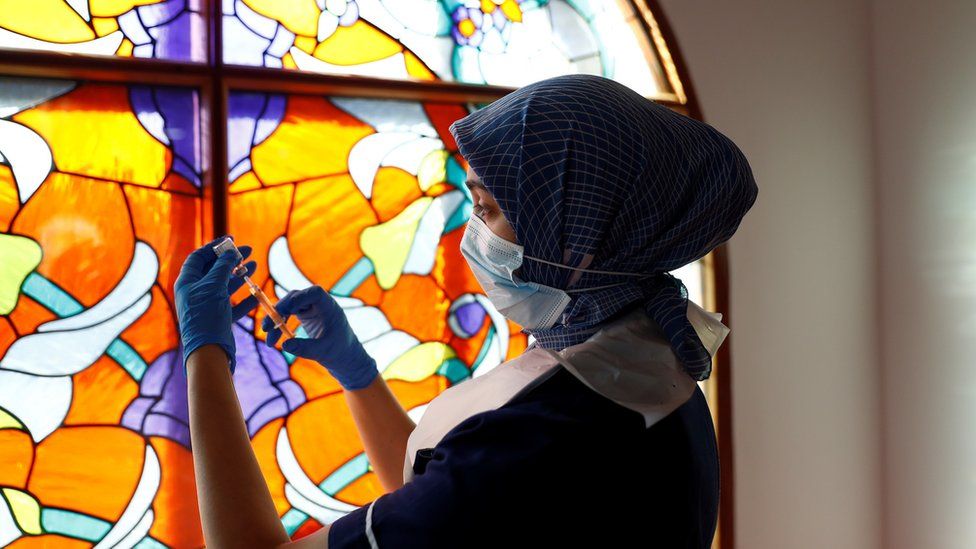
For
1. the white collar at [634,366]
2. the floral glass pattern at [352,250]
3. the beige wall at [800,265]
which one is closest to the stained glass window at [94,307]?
the floral glass pattern at [352,250]

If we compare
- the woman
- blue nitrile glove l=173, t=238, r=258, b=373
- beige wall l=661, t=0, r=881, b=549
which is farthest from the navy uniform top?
beige wall l=661, t=0, r=881, b=549

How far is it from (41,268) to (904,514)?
7.70 ft

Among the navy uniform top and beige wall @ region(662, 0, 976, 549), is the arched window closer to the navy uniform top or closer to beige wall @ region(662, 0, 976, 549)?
beige wall @ region(662, 0, 976, 549)

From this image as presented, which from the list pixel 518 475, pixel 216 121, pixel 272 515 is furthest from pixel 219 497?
pixel 216 121

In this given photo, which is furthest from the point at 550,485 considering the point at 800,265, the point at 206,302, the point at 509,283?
the point at 800,265

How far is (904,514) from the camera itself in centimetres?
237

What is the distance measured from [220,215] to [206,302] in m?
0.50

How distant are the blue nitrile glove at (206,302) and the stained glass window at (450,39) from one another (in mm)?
590

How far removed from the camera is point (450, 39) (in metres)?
1.85

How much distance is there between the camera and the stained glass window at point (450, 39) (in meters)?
1.64

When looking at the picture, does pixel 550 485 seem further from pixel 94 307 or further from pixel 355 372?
pixel 94 307

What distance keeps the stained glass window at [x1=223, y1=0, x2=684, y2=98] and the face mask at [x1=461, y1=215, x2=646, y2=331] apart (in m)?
0.78

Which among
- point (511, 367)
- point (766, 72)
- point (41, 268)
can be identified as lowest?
point (511, 367)

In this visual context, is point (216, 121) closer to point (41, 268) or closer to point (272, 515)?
point (41, 268)
